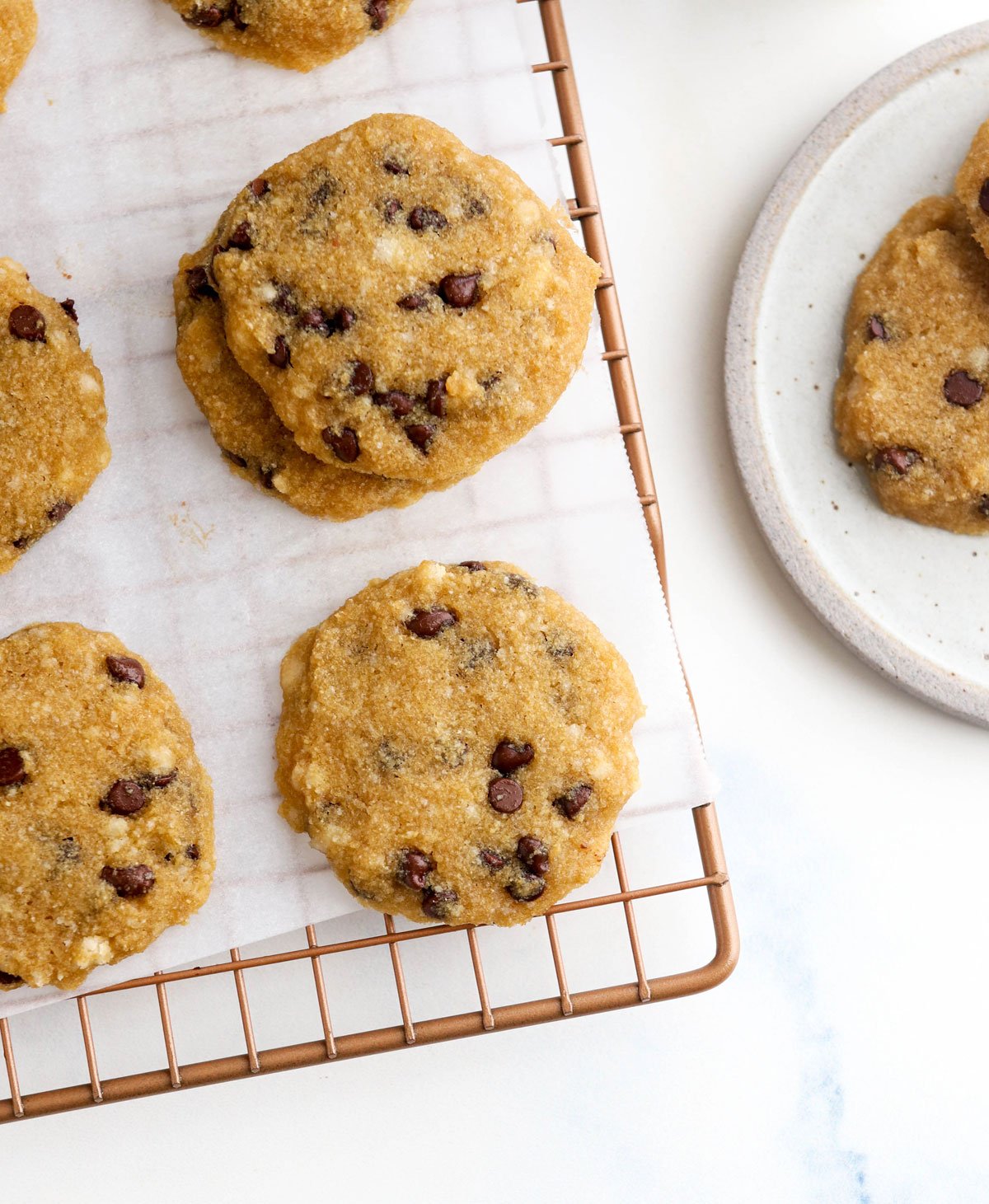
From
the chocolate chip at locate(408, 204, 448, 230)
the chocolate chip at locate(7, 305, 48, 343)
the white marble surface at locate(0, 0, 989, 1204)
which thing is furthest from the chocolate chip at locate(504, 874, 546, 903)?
the chocolate chip at locate(7, 305, 48, 343)

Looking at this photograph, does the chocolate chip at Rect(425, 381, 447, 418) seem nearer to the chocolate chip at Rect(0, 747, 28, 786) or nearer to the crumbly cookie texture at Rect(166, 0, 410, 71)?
the crumbly cookie texture at Rect(166, 0, 410, 71)

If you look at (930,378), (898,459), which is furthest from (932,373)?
(898,459)

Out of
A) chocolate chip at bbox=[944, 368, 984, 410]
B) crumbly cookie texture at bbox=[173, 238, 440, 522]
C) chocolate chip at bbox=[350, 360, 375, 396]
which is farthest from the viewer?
chocolate chip at bbox=[944, 368, 984, 410]

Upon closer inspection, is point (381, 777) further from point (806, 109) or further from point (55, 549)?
point (806, 109)

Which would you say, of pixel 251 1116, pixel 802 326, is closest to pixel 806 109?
pixel 802 326

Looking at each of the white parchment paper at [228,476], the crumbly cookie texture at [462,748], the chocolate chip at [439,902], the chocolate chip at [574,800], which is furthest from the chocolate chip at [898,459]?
the chocolate chip at [439,902]

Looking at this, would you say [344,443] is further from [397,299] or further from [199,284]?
[199,284]
